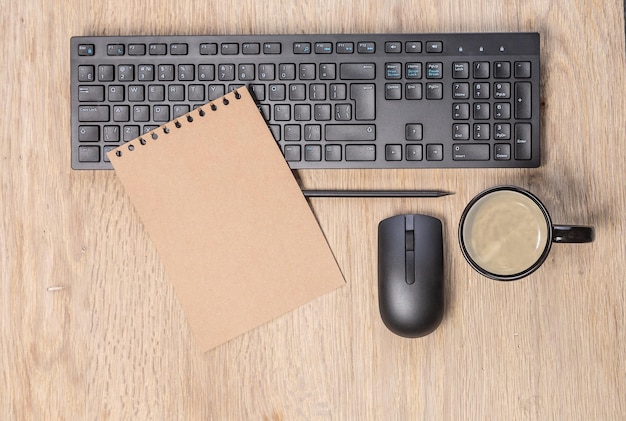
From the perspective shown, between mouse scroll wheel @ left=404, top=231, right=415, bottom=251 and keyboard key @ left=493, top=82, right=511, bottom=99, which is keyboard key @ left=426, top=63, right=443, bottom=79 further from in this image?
mouse scroll wheel @ left=404, top=231, right=415, bottom=251

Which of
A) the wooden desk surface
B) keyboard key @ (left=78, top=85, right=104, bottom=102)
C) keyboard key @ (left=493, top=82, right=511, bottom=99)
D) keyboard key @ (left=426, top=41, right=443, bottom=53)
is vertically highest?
keyboard key @ (left=426, top=41, right=443, bottom=53)

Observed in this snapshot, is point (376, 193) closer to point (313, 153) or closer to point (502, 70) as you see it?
point (313, 153)

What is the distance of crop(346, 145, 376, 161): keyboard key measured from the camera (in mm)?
645

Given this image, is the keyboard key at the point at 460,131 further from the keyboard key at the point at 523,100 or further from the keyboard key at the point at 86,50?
the keyboard key at the point at 86,50

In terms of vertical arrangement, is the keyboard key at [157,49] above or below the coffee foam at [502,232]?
above

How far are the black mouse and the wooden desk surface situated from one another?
→ 4 centimetres

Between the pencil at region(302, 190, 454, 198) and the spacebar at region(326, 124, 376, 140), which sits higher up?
the spacebar at region(326, 124, 376, 140)

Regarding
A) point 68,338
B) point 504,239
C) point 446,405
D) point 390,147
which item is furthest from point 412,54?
point 68,338

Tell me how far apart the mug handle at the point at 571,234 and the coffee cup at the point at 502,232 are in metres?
0.02

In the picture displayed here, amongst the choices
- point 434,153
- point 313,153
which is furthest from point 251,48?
point 434,153

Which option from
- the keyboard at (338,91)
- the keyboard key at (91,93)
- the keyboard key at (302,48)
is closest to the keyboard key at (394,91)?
the keyboard at (338,91)

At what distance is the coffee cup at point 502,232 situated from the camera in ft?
1.96

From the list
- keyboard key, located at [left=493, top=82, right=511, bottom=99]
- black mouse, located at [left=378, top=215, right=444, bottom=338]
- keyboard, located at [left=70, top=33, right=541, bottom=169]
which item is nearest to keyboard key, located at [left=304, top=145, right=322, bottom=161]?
keyboard, located at [left=70, top=33, right=541, bottom=169]

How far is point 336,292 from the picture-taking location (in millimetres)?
658
